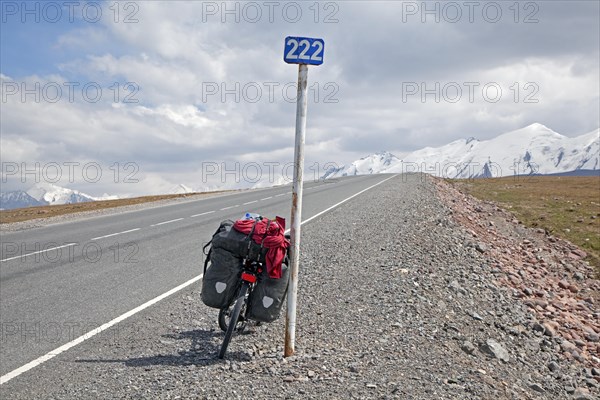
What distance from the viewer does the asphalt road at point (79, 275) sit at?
22.4 ft

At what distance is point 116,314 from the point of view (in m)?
7.34

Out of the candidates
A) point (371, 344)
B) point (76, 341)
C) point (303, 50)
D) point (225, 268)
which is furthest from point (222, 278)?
point (303, 50)

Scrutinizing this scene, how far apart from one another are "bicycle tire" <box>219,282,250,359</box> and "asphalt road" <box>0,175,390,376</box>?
2298 mm

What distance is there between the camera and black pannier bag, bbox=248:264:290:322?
18.0 feet

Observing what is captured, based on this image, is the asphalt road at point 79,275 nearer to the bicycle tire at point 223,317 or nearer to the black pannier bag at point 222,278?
the bicycle tire at point 223,317

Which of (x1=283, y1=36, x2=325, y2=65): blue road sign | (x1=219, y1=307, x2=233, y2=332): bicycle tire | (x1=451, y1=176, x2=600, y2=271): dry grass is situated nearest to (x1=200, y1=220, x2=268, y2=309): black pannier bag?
(x1=219, y1=307, x2=233, y2=332): bicycle tire

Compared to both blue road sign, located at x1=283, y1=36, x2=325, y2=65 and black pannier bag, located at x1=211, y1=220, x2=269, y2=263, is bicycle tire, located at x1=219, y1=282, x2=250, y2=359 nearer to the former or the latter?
black pannier bag, located at x1=211, y1=220, x2=269, y2=263

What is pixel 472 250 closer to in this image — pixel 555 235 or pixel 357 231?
pixel 357 231

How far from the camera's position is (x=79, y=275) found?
9867 mm

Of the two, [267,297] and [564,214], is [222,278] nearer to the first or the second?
[267,297]

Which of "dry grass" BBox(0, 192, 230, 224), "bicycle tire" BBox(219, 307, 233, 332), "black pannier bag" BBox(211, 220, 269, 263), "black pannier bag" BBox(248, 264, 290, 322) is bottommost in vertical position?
"dry grass" BBox(0, 192, 230, 224)

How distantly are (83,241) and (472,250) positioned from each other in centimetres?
1018

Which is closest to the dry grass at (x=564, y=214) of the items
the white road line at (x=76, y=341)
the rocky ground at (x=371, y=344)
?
the rocky ground at (x=371, y=344)

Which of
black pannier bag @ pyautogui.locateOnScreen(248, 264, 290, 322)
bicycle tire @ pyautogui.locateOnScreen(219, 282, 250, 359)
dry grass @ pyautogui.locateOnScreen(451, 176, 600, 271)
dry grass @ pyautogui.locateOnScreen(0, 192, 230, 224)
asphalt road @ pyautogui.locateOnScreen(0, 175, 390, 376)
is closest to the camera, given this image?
bicycle tire @ pyautogui.locateOnScreen(219, 282, 250, 359)
